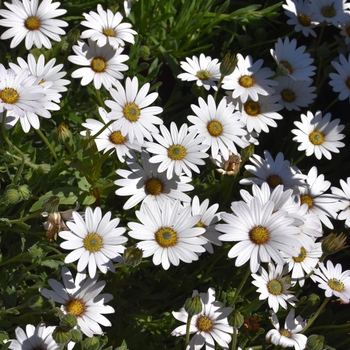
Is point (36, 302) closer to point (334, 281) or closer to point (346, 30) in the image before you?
point (334, 281)

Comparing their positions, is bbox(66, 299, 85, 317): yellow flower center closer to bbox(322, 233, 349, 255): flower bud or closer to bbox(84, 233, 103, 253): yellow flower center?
bbox(84, 233, 103, 253): yellow flower center

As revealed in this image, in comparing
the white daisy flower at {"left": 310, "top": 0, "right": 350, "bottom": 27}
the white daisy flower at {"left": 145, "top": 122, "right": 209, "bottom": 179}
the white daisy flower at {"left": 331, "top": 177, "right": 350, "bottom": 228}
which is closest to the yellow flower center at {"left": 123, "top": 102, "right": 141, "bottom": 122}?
the white daisy flower at {"left": 145, "top": 122, "right": 209, "bottom": 179}

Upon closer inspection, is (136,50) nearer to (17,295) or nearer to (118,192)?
(118,192)

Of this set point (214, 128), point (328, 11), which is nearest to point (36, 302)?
point (214, 128)

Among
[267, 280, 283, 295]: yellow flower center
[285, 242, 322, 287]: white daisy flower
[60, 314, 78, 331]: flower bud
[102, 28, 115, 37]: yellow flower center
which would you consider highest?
[102, 28, 115, 37]: yellow flower center

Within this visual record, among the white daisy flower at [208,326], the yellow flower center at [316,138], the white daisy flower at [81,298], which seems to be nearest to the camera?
the white daisy flower at [81,298]

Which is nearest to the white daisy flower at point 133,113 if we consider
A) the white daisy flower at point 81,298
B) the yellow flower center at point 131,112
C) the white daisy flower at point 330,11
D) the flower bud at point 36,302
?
the yellow flower center at point 131,112

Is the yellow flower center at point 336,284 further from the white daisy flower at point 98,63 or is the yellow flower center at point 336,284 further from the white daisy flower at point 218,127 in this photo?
the white daisy flower at point 98,63
